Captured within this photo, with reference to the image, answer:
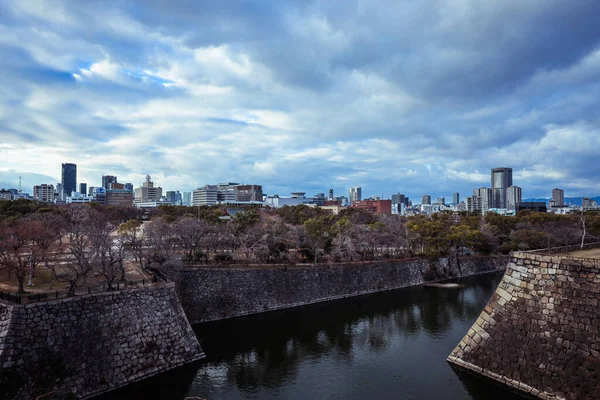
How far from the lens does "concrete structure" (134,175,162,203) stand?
591 feet

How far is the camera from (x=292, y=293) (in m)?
33.5

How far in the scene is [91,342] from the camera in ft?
57.8

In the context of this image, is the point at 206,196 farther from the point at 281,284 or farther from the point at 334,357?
→ the point at 334,357

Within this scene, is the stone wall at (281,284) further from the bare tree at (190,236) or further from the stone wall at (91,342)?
the stone wall at (91,342)

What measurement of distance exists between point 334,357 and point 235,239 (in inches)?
744

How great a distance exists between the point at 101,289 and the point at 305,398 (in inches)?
483

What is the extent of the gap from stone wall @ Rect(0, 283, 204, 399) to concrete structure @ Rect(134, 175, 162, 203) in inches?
6749

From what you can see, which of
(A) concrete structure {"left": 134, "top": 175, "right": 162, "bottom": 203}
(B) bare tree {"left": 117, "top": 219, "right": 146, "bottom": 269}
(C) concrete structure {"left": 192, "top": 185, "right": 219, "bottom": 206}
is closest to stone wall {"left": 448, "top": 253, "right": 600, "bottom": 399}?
(B) bare tree {"left": 117, "top": 219, "right": 146, "bottom": 269}

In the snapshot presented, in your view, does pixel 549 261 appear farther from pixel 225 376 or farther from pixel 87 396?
pixel 87 396

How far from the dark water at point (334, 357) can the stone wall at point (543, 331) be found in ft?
3.93

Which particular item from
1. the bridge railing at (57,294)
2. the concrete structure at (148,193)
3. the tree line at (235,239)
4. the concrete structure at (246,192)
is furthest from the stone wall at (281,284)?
the concrete structure at (148,193)

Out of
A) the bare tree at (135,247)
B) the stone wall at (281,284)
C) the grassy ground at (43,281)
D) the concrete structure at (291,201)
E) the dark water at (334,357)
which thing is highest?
the concrete structure at (291,201)

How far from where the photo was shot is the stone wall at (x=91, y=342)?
15.3m

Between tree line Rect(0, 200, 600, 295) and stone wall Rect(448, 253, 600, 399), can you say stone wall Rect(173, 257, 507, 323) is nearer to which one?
tree line Rect(0, 200, 600, 295)
